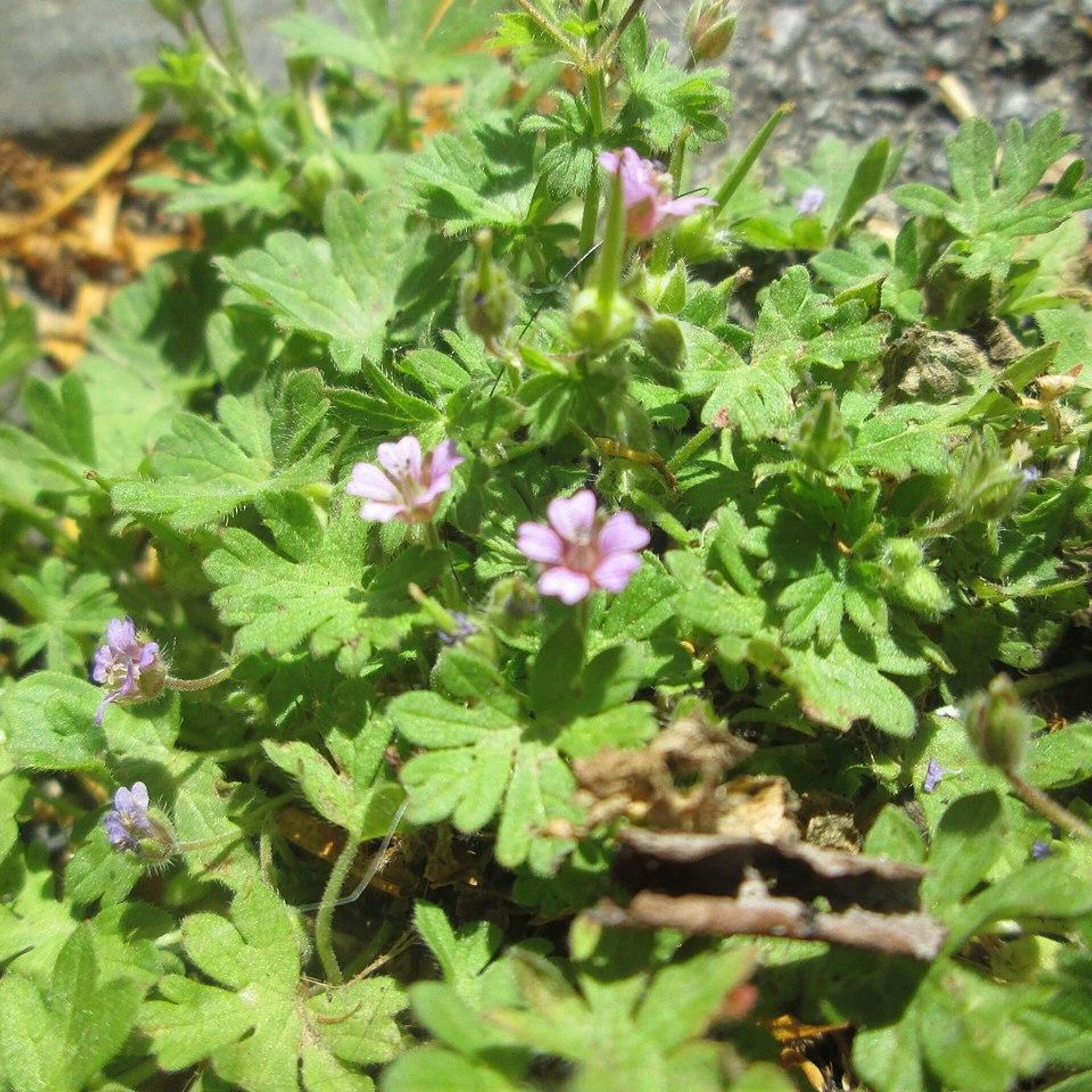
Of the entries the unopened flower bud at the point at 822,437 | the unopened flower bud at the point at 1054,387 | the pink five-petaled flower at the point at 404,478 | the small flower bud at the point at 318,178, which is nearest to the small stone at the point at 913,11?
the unopened flower bud at the point at 1054,387

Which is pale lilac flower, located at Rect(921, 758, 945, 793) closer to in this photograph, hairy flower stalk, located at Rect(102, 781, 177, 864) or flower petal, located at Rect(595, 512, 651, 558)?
flower petal, located at Rect(595, 512, 651, 558)

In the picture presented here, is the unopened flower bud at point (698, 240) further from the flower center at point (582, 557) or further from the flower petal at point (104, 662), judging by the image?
the flower petal at point (104, 662)

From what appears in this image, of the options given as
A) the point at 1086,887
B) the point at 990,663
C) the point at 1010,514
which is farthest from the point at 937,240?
the point at 1086,887

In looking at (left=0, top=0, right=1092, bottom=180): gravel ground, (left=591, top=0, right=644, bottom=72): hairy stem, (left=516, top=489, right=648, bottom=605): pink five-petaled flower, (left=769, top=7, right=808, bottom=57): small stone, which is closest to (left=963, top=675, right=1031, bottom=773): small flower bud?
(left=516, top=489, right=648, bottom=605): pink five-petaled flower

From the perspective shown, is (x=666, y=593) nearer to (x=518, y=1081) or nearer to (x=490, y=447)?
(x=490, y=447)

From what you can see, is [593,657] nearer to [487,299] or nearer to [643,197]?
[487,299]

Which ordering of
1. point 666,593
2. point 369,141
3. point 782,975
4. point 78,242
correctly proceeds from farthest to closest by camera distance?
point 78,242, point 369,141, point 666,593, point 782,975
